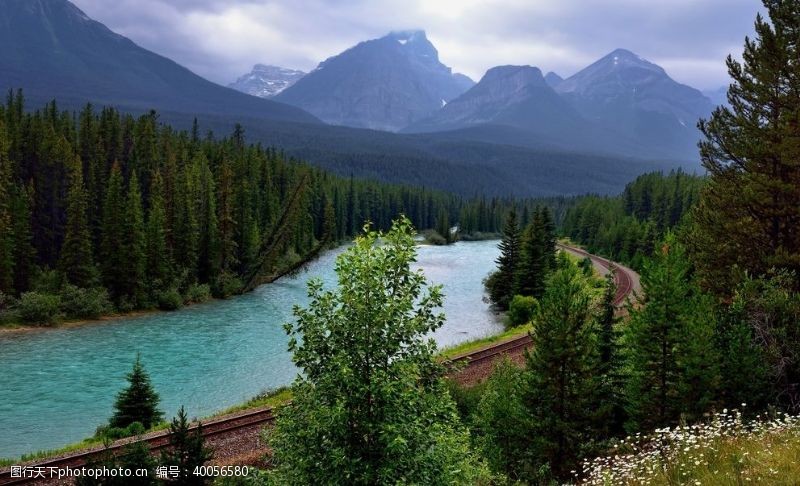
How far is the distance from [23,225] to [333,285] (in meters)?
32.1

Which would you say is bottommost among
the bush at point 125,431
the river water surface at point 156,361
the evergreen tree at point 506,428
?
the river water surface at point 156,361

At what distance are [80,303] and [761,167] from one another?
175 feet

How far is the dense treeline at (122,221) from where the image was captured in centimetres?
5541

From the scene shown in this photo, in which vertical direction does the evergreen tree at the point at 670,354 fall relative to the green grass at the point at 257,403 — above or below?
above

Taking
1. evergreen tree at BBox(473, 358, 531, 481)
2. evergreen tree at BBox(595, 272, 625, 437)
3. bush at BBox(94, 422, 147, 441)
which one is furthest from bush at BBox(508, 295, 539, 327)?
bush at BBox(94, 422, 147, 441)

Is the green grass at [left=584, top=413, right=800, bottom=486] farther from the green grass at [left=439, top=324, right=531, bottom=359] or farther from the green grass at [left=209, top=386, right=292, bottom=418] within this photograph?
the green grass at [left=439, top=324, right=531, bottom=359]

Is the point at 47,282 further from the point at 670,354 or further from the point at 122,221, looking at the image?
the point at 670,354

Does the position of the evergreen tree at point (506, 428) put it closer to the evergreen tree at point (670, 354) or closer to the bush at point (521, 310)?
the evergreen tree at point (670, 354)

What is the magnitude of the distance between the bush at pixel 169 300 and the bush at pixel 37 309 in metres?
10.2

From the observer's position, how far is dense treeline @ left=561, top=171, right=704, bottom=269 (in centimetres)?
9996

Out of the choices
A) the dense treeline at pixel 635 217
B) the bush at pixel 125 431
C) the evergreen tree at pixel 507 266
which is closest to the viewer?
the bush at pixel 125 431

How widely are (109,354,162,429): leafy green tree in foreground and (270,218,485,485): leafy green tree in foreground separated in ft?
61.0

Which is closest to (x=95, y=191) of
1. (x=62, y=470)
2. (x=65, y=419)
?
(x=65, y=419)

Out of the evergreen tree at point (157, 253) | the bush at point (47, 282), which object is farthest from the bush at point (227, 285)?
the bush at point (47, 282)
